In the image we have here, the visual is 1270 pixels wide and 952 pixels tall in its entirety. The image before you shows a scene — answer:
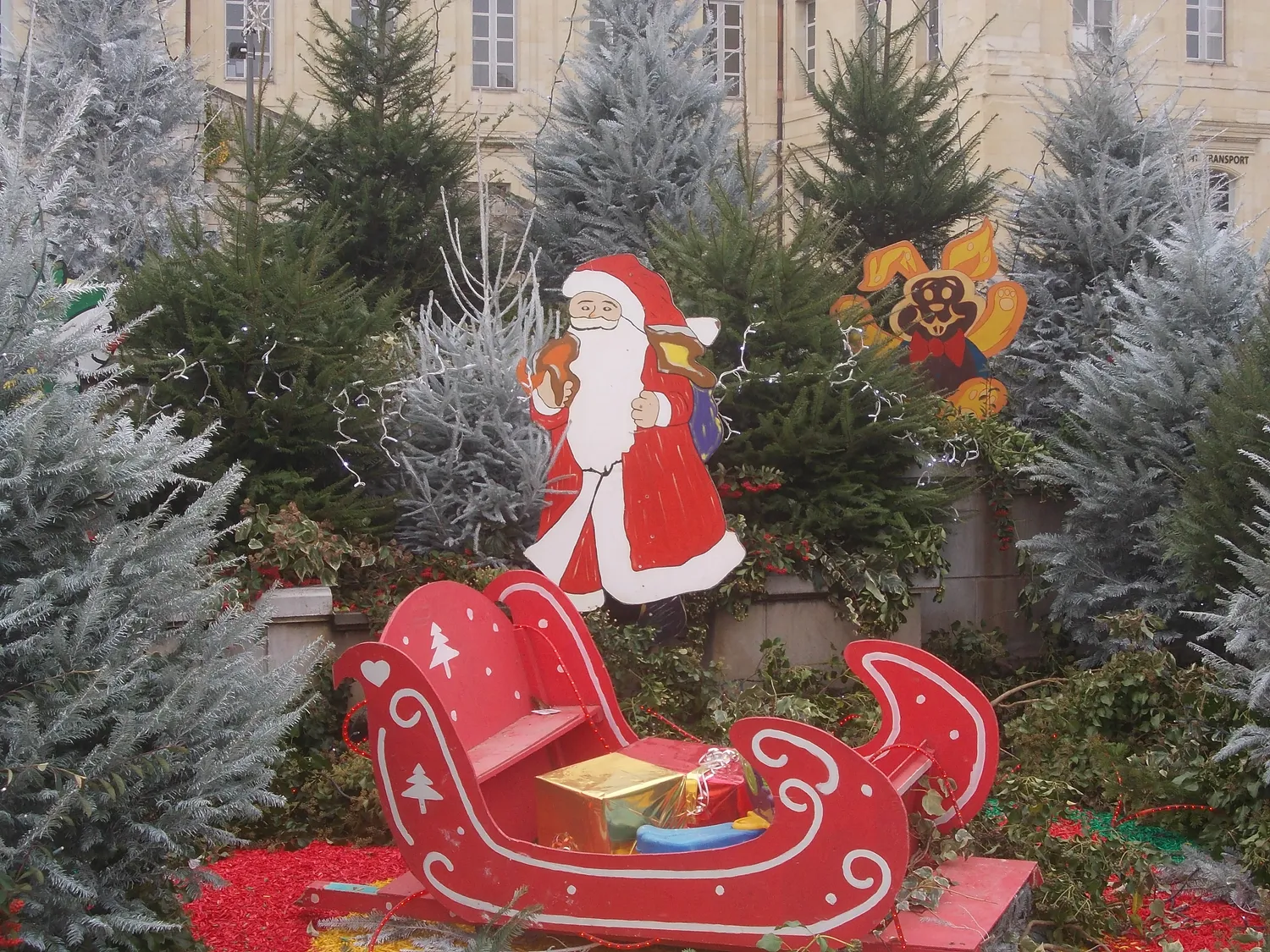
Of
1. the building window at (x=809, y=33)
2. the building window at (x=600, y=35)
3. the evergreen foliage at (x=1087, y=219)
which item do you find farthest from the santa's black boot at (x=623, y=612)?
the building window at (x=809, y=33)

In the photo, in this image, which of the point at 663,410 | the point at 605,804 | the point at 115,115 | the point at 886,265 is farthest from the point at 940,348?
the point at 115,115

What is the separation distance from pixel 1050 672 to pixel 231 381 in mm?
4445

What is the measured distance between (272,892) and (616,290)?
317 cm

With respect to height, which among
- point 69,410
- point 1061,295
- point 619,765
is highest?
point 1061,295

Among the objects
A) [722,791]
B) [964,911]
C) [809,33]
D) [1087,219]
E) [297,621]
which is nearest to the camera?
[964,911]

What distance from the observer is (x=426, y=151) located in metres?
10.3

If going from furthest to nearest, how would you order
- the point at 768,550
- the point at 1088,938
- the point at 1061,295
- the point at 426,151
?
the point at 426,151 → the point at 1061,295 → the point at 768,550 → the point at 1088,938

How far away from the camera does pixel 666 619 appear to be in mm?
6387

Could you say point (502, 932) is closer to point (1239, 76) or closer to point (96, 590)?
point (96, 590)

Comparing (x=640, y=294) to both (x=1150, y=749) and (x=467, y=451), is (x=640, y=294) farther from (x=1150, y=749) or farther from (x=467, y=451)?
(x=1150, y=749)

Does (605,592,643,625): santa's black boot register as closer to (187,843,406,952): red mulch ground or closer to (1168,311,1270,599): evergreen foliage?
(187,843,406,952): red mulch ground

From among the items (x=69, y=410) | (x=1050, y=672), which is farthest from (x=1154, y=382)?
(x=69, y=410)

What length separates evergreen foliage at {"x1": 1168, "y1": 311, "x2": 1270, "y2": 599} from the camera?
5645 millimetres

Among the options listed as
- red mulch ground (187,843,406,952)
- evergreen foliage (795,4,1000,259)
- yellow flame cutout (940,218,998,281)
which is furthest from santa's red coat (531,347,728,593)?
evergreen foliage (795,4,1000,259)
